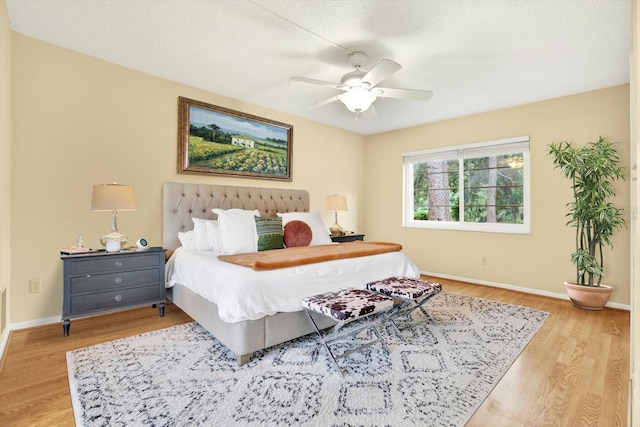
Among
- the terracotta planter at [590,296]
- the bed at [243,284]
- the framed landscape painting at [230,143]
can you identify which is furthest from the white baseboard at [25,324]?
the terracotta planter at [590,296]

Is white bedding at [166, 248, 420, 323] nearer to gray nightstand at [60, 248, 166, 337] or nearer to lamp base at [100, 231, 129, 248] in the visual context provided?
gray nightstand at [60, 248, 166, 337]

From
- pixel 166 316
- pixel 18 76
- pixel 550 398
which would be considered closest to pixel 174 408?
pixel 166 316

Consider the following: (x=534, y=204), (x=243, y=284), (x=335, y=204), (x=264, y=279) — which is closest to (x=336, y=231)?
(x=335, y=204)

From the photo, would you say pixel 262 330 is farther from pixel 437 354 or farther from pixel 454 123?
pixel 454 123

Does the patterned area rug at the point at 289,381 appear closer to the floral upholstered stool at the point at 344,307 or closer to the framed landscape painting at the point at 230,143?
the floral upholstered stool at the point at 344,307

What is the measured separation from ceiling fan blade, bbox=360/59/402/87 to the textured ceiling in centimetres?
35

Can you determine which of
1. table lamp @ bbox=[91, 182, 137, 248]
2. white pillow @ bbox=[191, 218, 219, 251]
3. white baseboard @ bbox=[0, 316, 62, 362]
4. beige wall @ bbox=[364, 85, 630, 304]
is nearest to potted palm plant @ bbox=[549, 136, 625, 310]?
beige wall @ bbox=[364, 85, 630, 304]

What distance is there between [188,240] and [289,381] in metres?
2.04

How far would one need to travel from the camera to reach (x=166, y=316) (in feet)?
10.5

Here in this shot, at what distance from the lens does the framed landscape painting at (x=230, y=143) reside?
3748mm

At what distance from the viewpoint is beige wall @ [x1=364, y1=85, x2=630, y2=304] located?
362 cm

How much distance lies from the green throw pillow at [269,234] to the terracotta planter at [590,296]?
3.37m

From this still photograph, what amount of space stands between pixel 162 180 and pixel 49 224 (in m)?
1.10

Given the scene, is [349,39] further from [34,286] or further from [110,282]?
[34,286]
